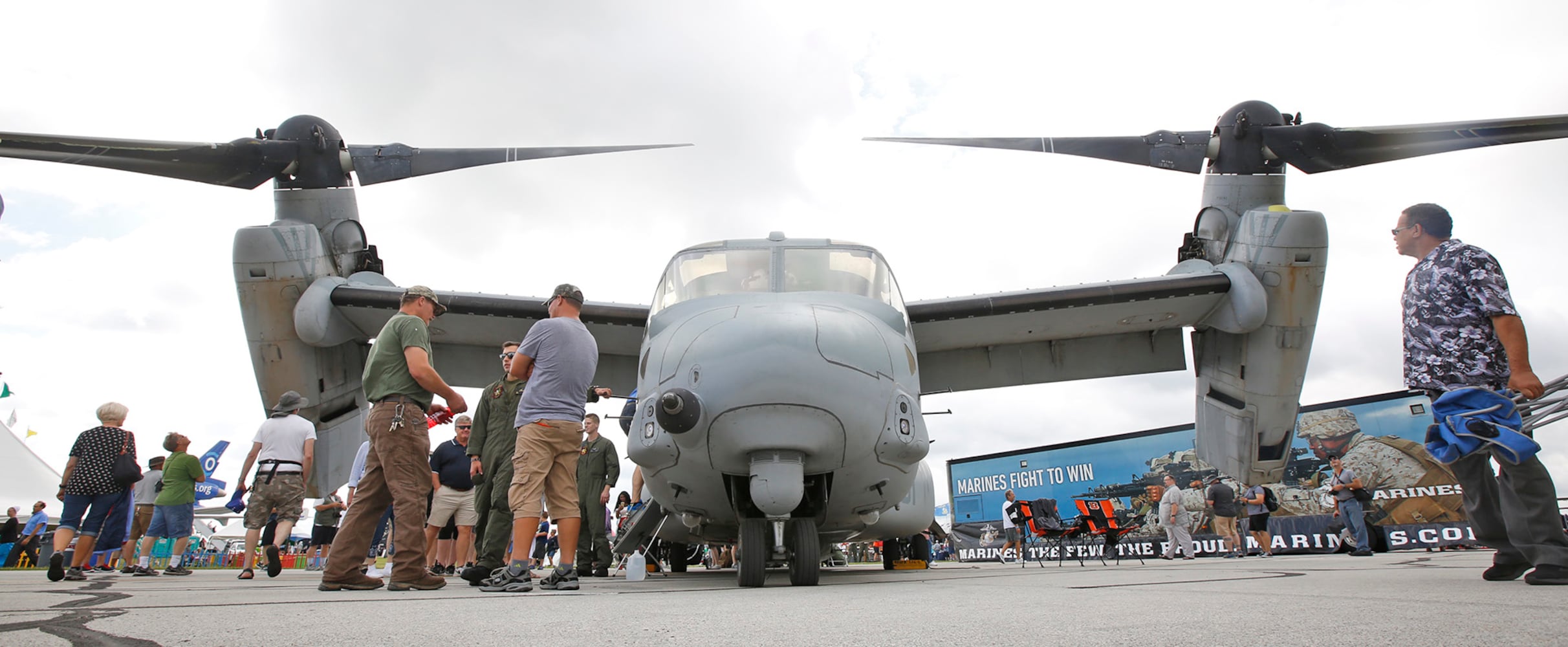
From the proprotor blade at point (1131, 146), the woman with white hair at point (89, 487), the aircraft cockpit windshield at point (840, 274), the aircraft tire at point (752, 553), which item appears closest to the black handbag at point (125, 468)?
the woman with white hair at point (89, 487)

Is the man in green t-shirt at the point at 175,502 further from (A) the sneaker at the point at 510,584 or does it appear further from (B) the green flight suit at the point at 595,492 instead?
(A) the sneaker at the point at 510,584

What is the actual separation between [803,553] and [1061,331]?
564 cm

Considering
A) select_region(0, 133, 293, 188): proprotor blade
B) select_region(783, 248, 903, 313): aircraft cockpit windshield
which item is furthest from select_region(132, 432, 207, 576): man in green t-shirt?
select_region(783, 248, 903, 313): aircraft cockpit windshield

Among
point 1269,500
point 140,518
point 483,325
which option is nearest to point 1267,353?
point 1269,500

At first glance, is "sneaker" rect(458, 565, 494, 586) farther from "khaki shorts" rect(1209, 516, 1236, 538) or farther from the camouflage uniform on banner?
the camouflage uniform on banner

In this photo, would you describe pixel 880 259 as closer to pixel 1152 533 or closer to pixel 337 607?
pixel 337 607

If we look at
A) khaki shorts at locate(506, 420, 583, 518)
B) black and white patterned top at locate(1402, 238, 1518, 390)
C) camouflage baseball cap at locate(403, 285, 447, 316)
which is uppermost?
camouflage baseball cap at locate(403, 285, 447, 316)

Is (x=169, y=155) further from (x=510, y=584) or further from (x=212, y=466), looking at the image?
(x=212, y=466)

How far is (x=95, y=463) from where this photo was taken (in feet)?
21.7

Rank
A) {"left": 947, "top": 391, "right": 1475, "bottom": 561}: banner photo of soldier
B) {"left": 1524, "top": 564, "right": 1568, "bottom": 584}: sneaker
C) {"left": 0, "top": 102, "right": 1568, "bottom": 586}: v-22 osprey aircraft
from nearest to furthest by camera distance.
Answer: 1. {"left": 1524, "top": 564, "right": 1568, "bottom": 584}: sneaker
2. {"left": 0, "top": 102, "right": 1568, "bottom": 586}: v-22 osprey aircraft
3. {"left": 947, "top": 391, "right": 1475, "bottom": 561}: banner photo of soldier

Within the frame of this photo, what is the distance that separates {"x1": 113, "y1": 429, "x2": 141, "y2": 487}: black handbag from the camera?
21.9 ft

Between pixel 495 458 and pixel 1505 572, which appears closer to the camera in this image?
pixel 1505 572

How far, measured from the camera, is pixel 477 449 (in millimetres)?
5285

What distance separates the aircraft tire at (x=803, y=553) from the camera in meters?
4.79
